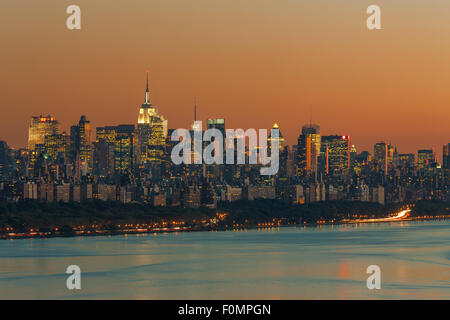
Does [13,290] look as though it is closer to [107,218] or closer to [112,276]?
[112,276]

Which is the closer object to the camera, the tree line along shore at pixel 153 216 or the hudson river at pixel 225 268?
the hudson river at pixel 225 268

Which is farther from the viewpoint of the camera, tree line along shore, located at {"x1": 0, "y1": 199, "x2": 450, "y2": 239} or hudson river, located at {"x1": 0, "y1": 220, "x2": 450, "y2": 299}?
tree line along shore, located at {"x1": 0, "y1": 199, "x2": 450, "y2": 239}

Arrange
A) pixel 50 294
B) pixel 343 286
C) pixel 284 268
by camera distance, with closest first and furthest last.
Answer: pixel 50 294 → pixel 343 286 → pixel 284 268

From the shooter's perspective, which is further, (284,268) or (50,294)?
(284,268)

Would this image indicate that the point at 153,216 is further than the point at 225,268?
Yes

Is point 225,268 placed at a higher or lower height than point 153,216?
higher
